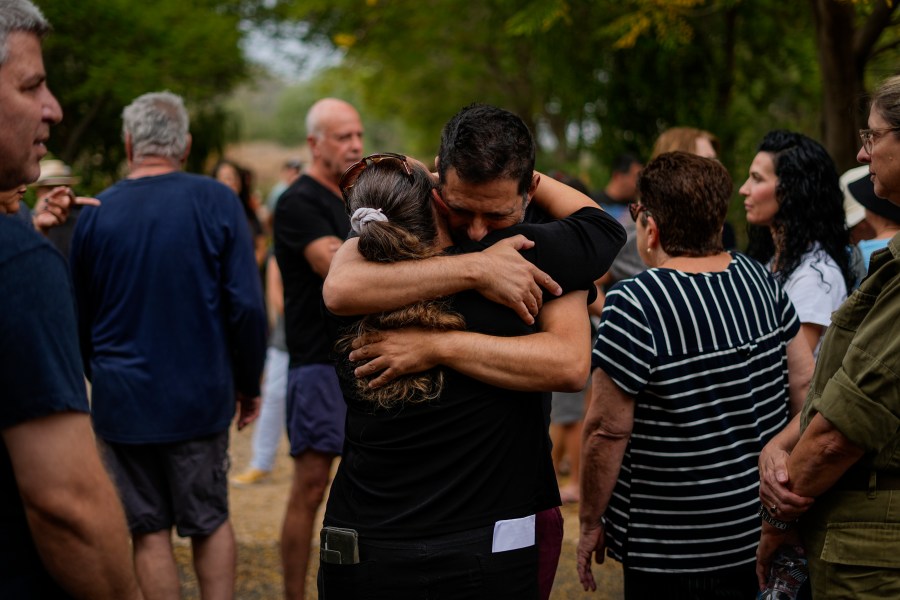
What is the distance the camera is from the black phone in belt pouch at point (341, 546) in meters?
2.34

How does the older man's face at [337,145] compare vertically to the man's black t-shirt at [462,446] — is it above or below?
above

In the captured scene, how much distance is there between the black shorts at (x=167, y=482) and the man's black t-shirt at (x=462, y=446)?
5.41 ft

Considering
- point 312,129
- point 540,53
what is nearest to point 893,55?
point 540,53

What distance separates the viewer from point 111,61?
34.8ft

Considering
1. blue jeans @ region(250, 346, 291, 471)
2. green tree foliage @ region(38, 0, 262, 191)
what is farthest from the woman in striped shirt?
green tree foliage @ region(38, 0, 262, 191)

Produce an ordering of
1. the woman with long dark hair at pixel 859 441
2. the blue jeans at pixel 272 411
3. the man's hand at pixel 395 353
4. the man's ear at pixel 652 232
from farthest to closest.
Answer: the blue jeans at pixel 272 411, the man's ear at pixel 652 232, the man's hand at pixel 395 353, the woman with long dark hair at pixel 859 441

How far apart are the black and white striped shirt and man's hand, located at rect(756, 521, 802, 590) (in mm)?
123

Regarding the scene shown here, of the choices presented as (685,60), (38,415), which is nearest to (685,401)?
(38,415)

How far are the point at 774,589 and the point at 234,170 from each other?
714 cm

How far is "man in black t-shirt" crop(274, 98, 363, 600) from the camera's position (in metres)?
4.16

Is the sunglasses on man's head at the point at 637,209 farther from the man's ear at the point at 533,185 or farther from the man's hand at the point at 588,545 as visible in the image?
the man's hand at the point at 588,545

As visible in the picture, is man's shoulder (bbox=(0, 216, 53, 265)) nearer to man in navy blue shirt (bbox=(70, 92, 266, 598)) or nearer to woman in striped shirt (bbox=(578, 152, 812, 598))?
woman in striped shirt (bbox=(578, 152, 812, 598))

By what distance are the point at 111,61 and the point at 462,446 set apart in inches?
383

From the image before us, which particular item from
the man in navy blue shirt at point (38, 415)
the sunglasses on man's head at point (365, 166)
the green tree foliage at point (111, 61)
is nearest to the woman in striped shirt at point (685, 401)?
the sunglasses on man's head at point (365, 166)
